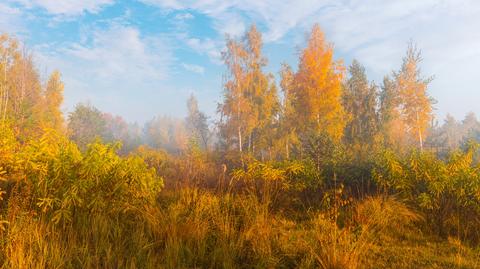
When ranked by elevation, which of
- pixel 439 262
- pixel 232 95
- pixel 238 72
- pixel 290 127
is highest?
pixel 238 72

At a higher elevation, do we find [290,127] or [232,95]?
[232,95]

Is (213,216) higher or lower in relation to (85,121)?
lower

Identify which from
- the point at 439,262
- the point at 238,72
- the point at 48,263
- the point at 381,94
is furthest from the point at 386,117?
the point at 48,263

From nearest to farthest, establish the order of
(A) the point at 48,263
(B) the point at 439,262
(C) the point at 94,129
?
(A) the point at 48,263 < (B) the point at 439,262 < (C) the point at 94,129

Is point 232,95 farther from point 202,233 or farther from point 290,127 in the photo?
point 202,233

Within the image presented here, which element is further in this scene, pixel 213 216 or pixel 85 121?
pixel 85 121

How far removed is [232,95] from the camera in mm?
23156

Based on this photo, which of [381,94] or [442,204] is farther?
[381,94]

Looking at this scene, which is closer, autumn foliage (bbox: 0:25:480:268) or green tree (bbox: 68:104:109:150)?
autumn foliage (bbox: 0:25:480:268)

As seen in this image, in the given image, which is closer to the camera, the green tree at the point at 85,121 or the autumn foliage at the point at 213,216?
the autumn foliage at the point at 213,216

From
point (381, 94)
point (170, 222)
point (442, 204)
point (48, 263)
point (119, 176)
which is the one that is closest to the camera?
point (48, 263)

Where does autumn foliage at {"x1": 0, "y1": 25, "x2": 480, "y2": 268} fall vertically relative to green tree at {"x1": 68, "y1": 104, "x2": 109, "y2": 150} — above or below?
below

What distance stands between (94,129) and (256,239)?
4502 cm

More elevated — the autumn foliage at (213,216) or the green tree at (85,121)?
the green tree at (85,121)
